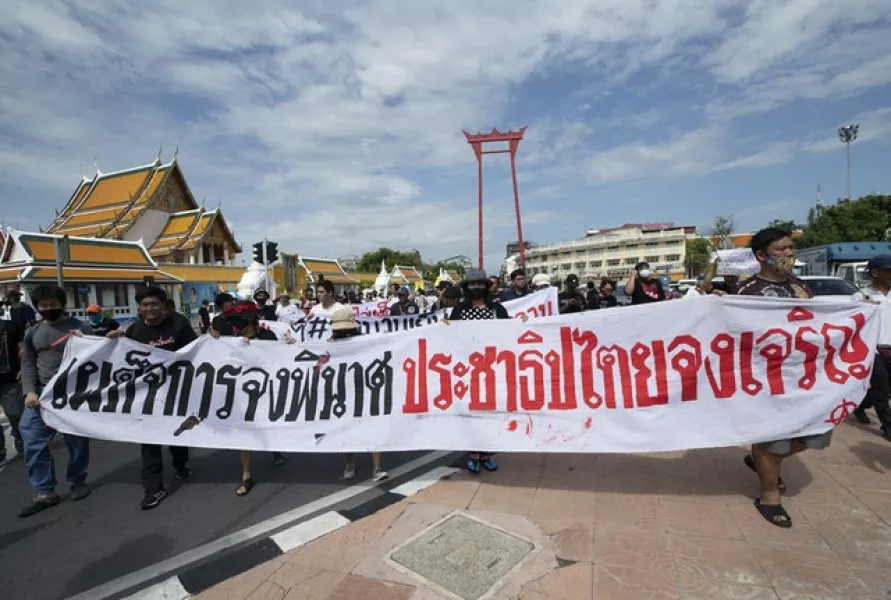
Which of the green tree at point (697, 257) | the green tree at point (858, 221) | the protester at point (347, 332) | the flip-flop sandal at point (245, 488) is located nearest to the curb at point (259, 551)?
the protester at point (347, 332)

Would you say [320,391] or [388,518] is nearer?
[388,518]

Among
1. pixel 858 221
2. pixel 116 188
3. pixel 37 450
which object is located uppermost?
pixel 116 188

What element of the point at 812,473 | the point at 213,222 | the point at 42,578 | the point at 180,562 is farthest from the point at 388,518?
the point at 213,222

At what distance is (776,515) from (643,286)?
3.66 m

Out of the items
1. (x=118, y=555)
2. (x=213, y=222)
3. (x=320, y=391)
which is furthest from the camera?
(x=213, y=222)

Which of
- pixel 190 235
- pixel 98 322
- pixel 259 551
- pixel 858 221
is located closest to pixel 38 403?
pixel 259 551

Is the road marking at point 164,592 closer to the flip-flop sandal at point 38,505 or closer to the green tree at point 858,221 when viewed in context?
the flip-flop sandal at point 38,505

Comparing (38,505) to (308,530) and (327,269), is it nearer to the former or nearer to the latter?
(308,530)

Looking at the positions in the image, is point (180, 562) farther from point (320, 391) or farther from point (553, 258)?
point (553, 258)

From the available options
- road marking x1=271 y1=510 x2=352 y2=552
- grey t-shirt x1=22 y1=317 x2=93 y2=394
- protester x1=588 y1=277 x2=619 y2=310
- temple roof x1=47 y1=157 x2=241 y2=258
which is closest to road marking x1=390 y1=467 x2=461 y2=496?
road marking x1=271 y1=510 x2=352 y2=552

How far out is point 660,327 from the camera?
130 inches

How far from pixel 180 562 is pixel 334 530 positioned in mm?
906

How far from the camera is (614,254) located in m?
85.6

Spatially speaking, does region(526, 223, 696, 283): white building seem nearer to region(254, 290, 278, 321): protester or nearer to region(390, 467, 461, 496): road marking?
region(254, 290, 278, 321): protester
